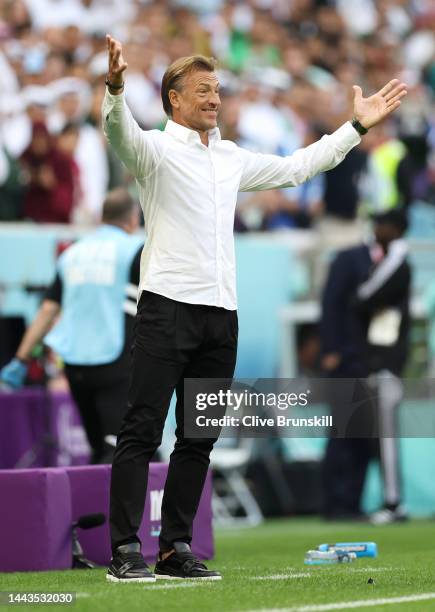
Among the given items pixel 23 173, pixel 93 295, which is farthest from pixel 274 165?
pixel 23 173

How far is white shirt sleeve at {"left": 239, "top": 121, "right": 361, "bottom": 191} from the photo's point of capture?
6426 mm

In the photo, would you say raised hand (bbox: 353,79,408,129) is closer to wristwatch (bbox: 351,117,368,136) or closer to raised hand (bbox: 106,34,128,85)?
wristwatch (bbox: 351,117,368,136)

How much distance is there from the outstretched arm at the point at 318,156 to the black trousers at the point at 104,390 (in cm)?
243

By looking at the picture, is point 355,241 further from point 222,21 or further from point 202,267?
point 202,267

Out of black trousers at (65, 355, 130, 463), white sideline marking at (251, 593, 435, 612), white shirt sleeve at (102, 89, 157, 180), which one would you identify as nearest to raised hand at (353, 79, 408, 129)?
white shirt sleeve at (102, 89, 157, 180)

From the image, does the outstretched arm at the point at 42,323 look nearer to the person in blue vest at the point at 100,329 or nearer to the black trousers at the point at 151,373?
the person in blue vest at the point at 100,329

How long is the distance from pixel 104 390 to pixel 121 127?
3.10 meters

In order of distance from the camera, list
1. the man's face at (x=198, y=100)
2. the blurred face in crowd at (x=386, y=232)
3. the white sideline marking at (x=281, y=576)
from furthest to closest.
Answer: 1. the blurred face in crowd at (x=386, y=232)
2. the white sideline marking at (x=281, y=576)
3. the man's face at (x=198, y=100)

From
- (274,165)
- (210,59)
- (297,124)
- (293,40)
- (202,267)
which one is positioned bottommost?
(202,267)

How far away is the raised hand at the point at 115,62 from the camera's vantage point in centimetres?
554

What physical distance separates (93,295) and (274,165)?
2.48 metres

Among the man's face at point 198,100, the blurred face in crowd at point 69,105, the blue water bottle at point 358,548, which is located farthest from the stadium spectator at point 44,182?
the man's face at point 198,100

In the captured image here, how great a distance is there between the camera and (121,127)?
227 inches

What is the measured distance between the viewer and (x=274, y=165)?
6453 millimetres
